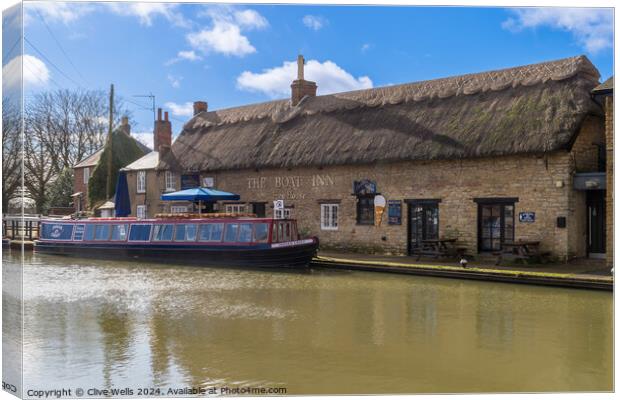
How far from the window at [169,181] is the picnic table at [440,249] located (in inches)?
494

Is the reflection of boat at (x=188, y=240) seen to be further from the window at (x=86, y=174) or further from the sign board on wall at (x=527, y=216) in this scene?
the window at (x=86, y=174)

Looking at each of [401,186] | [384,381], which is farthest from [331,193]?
[384,381]

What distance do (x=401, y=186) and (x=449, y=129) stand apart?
2.25 meters

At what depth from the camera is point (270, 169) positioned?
2202cm

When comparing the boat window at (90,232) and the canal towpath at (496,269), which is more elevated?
the boat window at (90,232)

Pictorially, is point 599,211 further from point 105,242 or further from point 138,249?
point 105,242

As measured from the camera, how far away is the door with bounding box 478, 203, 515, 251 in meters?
16.8

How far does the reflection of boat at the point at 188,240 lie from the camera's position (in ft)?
57.9

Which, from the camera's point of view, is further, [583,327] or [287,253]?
[287,253]

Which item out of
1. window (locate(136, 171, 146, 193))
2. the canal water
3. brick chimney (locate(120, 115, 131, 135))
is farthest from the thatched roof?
brick chimney (locate(120, 115, 131, 135))

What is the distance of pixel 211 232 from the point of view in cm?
1895

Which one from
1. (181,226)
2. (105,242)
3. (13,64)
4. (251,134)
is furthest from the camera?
(251,134)

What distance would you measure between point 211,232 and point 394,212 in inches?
225

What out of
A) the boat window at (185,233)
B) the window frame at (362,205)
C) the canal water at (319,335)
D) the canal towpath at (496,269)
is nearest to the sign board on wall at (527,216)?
the canal towpath at (496,269)
